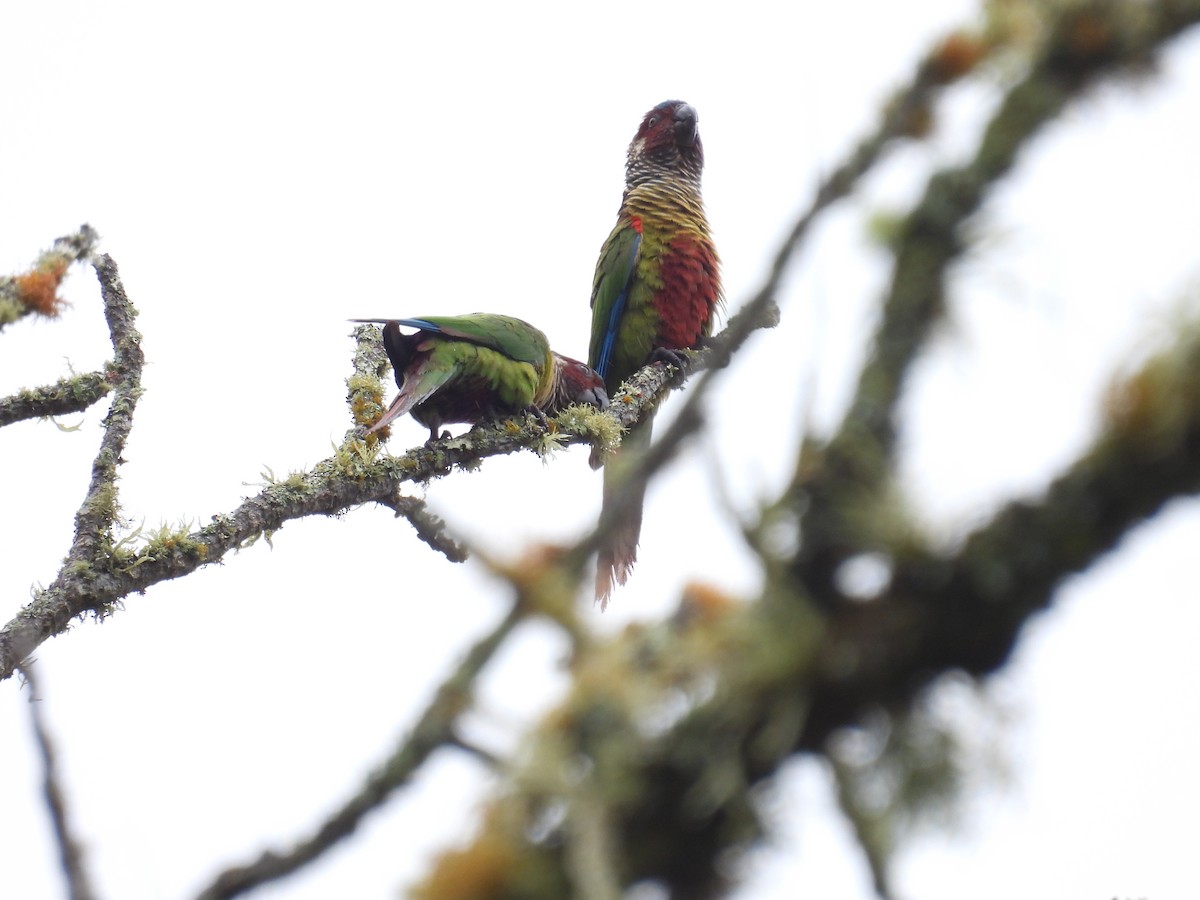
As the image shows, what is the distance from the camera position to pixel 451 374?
5254 mm

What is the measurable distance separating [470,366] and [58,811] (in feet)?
14.4

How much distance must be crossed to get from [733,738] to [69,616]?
110 inches

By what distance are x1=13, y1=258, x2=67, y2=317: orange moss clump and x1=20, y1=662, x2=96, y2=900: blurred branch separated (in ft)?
7.38

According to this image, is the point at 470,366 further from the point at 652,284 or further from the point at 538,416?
the point at 652,284

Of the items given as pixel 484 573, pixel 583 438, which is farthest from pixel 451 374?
pixel 484 573

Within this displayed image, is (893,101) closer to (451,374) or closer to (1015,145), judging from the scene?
(1015,145)

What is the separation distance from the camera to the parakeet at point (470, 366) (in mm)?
5210

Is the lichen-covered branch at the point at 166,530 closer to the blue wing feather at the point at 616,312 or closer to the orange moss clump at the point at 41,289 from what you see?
the orange moss clump at the point at 41,289

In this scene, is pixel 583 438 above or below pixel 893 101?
above

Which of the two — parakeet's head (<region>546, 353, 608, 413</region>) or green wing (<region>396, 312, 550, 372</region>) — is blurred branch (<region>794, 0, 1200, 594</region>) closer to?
green wing (<region>396, 312, 550, 372</region>)

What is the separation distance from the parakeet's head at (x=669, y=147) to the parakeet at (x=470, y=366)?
2151mm

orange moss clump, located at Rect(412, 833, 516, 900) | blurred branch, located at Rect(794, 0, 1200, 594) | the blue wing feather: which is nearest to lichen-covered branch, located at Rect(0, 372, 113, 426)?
orange moss clump, located at Rect(412, 833, 516, 900)

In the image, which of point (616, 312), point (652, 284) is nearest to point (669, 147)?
point (652, 284)

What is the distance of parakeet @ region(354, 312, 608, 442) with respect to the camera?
521 centimetres
